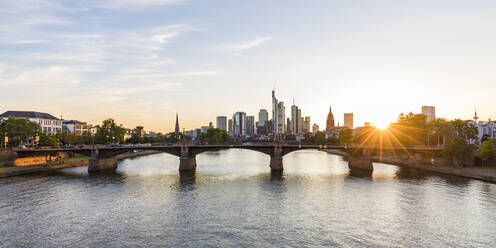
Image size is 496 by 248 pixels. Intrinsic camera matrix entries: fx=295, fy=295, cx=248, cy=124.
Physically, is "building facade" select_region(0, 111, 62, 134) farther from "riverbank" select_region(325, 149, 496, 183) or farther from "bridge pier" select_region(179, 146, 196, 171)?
"riverbank" select_region(325, 149, 496, 183)

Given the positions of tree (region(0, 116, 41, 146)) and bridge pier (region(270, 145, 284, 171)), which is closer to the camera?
bridge pier (region(270, 145, 284, 171))

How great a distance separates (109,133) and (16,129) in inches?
1487

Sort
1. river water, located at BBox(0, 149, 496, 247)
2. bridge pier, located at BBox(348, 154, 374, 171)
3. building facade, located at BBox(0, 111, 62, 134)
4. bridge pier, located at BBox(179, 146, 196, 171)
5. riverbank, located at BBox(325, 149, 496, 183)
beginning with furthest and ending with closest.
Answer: building facade, located at BBox(0, 111, 62, 134), bridge pier, located at BBox(348, 154, 374, 171), bridge pier, located at BBox(179, 146, 196, 171), riverbank, located at BBox(325, 149, 496, 183), river water, located at BBox(0, 149, 496, 247)

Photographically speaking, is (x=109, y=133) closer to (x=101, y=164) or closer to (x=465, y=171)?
(x=101, y=164)

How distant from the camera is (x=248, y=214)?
41.7 metres

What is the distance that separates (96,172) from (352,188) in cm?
7181

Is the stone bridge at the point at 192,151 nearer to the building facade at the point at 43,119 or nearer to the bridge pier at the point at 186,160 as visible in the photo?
the bridge pier at the point at 186,160

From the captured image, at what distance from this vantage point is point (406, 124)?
395 ft

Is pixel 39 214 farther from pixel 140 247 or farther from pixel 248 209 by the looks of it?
pixel 248 209

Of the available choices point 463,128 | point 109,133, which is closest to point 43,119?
point 109,133

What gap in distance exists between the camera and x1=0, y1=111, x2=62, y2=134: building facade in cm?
17225

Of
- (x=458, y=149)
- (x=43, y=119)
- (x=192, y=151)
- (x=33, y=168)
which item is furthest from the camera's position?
(x=43, y=119)

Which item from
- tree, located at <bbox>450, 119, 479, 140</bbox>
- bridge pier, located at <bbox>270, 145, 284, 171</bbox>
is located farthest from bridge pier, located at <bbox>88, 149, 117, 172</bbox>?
tree, located at <bbox>450, 119, 479, 140</bbox>

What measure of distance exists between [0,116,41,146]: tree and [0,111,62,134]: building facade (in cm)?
6333
